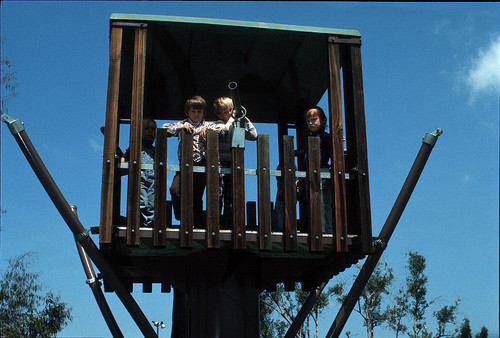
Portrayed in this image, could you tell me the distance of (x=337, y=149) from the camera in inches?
293

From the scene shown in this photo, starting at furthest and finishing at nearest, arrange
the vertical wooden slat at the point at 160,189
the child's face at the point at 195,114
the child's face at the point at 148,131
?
the child's face at the point at 148,131 < the child's face at the point at 195,114 < the vertical wooden slat at the point at 160,189

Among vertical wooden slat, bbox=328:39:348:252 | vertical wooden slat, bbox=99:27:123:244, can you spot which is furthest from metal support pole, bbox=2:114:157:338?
vertical wooden slat, bbox=328:39:348:252

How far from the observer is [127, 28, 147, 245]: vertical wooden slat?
671cm

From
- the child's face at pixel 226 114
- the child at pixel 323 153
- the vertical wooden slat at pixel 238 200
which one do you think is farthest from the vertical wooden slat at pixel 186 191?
the child at pixel 323 153

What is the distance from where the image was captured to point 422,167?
7785mm

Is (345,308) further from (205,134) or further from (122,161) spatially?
(122,161)

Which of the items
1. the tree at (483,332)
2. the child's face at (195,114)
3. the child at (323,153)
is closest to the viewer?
the child at (323,153)

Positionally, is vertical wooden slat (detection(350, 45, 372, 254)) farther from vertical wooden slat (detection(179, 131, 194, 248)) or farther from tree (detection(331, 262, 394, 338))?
tree (detection(331, 262, 394, 338))

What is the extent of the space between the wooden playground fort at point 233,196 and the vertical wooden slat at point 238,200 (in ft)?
0.04

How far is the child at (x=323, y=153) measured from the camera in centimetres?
749

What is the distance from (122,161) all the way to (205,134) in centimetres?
A: 97

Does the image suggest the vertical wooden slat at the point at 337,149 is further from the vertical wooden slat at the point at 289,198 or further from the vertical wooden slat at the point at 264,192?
the vertical wooden slat at the point at 264,192

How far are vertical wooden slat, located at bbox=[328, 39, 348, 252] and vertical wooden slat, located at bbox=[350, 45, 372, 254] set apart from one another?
20 centimetres

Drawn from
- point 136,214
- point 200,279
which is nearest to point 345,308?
point 200,279
